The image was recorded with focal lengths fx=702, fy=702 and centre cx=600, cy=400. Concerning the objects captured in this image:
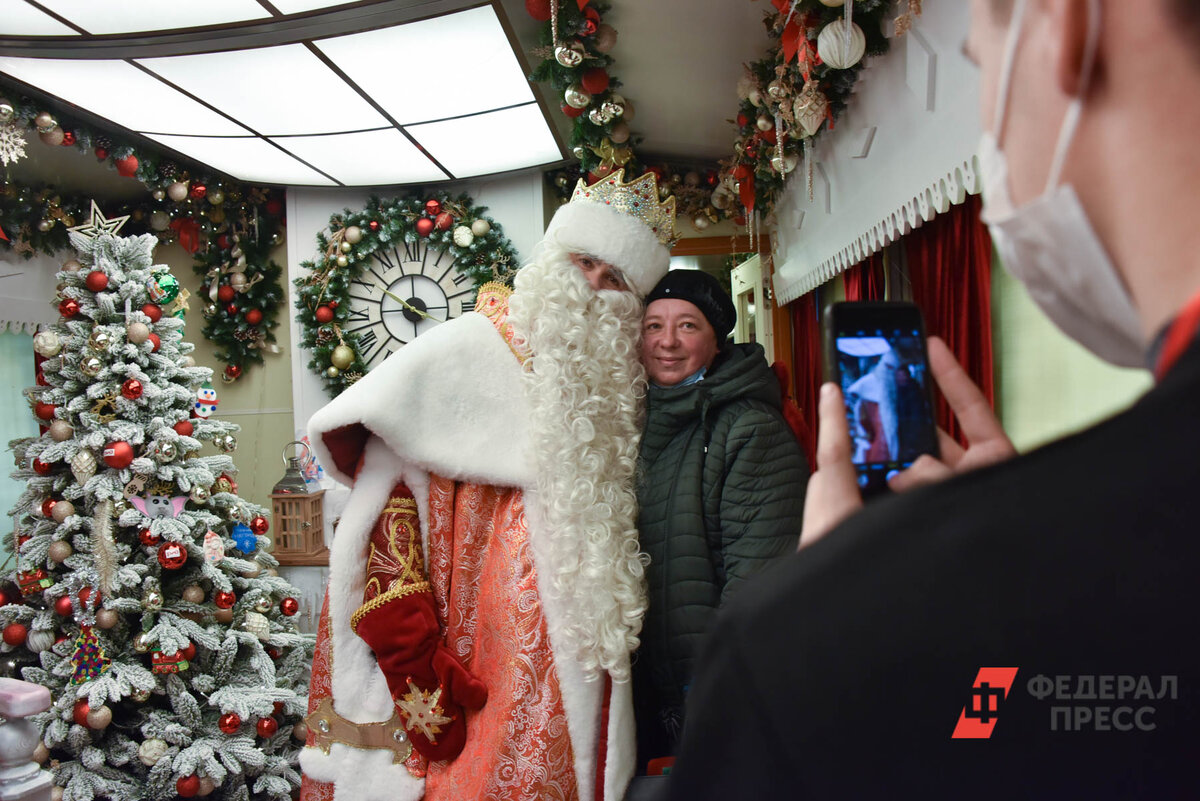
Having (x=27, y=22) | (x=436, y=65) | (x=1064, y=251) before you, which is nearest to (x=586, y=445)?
(x=1064, y=251)

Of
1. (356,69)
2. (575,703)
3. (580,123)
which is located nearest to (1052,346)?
(575,703)

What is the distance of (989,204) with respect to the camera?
0.38 meters

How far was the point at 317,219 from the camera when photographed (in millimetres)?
4922

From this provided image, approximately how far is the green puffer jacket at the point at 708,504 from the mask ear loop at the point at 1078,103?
1200 millimetres

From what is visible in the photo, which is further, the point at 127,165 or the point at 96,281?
the point at 127,165

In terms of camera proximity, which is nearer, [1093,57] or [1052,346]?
[1093,57]

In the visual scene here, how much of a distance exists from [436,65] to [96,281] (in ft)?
5.51

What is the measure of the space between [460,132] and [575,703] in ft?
10.7

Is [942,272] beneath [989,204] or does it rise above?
above

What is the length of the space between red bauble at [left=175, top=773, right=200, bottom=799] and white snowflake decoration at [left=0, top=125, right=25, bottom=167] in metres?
2.67

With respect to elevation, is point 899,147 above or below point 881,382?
above

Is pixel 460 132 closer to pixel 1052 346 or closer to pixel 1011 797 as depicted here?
pixel 1052 346

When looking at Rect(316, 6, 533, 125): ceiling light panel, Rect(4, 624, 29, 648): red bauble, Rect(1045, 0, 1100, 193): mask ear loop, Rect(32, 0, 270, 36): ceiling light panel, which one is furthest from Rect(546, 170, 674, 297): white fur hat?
Rect(4, 624, 29, 648): red bauble

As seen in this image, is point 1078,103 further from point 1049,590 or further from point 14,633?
point 14,633
